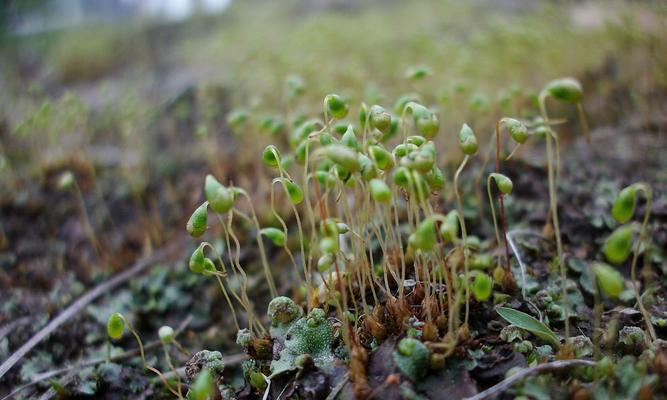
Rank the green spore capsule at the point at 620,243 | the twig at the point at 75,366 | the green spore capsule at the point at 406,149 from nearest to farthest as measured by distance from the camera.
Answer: the green spore capsule at the point at 620,243 → the green spore capsule at the point at 406,149 → the twig at the point at 75,366

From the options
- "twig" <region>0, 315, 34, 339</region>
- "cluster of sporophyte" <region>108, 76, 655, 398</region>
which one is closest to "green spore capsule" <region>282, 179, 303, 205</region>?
"cluster of sporophyte" <region>108, 76, 655, 398</region>

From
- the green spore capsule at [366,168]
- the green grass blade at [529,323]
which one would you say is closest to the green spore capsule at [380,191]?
the green spore capsule at [366,168]

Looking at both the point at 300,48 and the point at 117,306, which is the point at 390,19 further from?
the point at 117,306

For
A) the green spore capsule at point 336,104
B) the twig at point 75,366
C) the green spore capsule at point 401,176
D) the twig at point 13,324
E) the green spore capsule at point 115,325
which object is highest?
the green spore capsule at point 336,104

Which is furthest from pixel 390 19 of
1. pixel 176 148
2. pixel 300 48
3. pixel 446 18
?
pixel 176 148

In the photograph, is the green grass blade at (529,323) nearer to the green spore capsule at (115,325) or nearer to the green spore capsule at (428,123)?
the green spore capsule at (428,123)

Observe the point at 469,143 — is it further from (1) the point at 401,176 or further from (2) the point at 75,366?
(2) the point at 75,366

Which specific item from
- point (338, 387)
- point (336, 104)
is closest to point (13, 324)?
point (338, 387)
